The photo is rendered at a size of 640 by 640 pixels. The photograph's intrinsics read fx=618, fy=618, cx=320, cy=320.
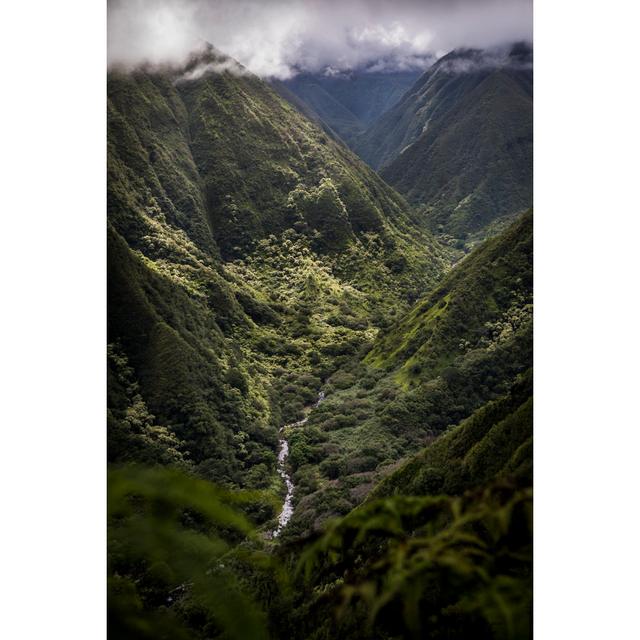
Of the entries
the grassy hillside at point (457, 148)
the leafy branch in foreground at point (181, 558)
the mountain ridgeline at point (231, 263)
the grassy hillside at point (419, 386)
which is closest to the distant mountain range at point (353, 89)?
the grassy hillside at point (457, 148)

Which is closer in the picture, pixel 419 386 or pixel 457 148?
pixel 419 386

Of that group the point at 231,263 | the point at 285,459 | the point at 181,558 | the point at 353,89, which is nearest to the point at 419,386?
the point at 285,459

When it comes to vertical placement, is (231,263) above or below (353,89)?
above

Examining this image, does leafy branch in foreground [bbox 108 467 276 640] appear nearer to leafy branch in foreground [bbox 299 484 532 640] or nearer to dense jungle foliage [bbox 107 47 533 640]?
dense jungle foliage [bbox 107 47 533 640]

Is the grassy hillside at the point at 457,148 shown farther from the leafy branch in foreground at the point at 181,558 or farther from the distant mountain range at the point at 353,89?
the leafy branch in foreground at the point at 181,558

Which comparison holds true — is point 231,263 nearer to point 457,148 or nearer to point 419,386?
point 457,148

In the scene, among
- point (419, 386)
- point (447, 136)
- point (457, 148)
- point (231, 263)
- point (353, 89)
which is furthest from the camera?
point (447, 136)
